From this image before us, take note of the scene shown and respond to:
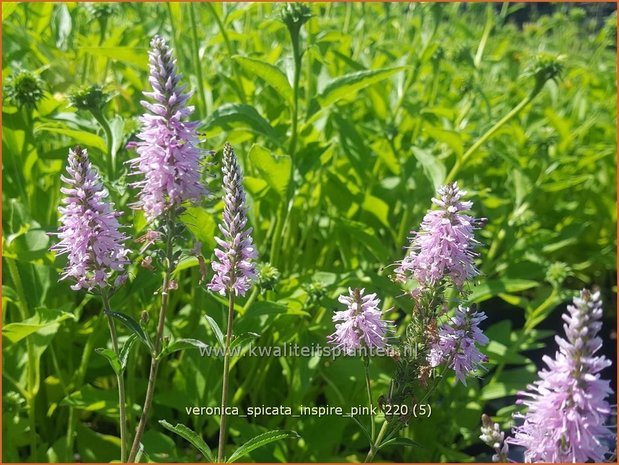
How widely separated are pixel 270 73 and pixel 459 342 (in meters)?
0.98

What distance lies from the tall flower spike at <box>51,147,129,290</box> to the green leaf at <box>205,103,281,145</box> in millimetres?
634

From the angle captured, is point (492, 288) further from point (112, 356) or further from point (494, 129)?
point (112, 356)

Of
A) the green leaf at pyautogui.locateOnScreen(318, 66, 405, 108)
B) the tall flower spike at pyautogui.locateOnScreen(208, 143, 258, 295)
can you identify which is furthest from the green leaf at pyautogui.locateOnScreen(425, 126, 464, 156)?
the tall flower spike at pyautogui.locateOnScreen(208, 143, 258, 295)

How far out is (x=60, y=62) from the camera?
8.04 feet

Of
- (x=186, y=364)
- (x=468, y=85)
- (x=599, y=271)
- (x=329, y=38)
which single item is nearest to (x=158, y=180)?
(x=186, y=364)

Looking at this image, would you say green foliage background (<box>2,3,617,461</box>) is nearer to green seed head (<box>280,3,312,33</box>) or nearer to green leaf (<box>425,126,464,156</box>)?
green leaf (<box>425,126,464,156</box>)

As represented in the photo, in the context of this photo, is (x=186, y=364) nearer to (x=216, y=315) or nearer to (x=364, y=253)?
(x=216, y=315)

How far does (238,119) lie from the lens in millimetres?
1858

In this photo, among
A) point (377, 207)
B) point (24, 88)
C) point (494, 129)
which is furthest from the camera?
point (377, 207)

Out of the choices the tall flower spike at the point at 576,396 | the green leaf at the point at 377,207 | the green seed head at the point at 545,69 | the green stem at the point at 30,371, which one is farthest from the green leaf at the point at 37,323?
the green seed head at the point at 545,69

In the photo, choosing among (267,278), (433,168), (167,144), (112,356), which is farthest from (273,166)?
(112,356)

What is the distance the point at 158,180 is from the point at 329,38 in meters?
1.41

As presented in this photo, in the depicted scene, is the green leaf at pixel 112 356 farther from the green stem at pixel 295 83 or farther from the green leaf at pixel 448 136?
the green leaf at pixel 448 136

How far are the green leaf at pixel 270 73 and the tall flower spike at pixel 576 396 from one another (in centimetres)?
115
